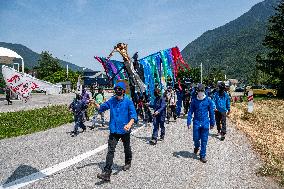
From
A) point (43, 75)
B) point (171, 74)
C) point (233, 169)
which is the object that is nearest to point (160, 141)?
point (233, 169)

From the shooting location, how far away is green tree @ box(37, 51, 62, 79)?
92.8 metres

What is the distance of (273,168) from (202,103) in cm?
240

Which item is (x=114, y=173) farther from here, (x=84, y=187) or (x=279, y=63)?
(x=279, y=63)

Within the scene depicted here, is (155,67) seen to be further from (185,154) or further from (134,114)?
(134,114)

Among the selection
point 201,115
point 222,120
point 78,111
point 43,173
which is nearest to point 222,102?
point 222,120

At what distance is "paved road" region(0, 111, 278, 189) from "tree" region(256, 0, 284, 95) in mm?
32329

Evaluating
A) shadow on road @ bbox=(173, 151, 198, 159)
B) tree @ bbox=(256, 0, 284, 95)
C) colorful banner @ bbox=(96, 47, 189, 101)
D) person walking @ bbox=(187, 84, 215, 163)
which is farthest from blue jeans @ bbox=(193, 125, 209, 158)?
tree @ bbox=(256, 0, 284, 95)

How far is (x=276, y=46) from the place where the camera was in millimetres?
43188

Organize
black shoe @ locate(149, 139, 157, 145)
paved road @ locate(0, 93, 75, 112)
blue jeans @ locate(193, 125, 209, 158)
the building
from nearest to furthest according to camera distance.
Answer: blue jeans @ locate(193, 125, 209, 158), black shoe @ locate(149, 139, 157, 145), paved road @ locate(0, 93, 75, 112), the building

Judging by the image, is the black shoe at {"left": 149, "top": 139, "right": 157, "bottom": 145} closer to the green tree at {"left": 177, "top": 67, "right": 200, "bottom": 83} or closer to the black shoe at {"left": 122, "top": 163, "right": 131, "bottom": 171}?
the black shoe at {"left": 122, "top": 163, "right": 131, "bottom": 171}

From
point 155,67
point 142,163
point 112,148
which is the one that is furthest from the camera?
point 155,67

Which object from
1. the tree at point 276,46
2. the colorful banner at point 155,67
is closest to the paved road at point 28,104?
the colorful banner at point 155,67

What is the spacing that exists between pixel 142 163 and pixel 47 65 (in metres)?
89.3

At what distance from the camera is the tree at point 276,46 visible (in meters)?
42.6
